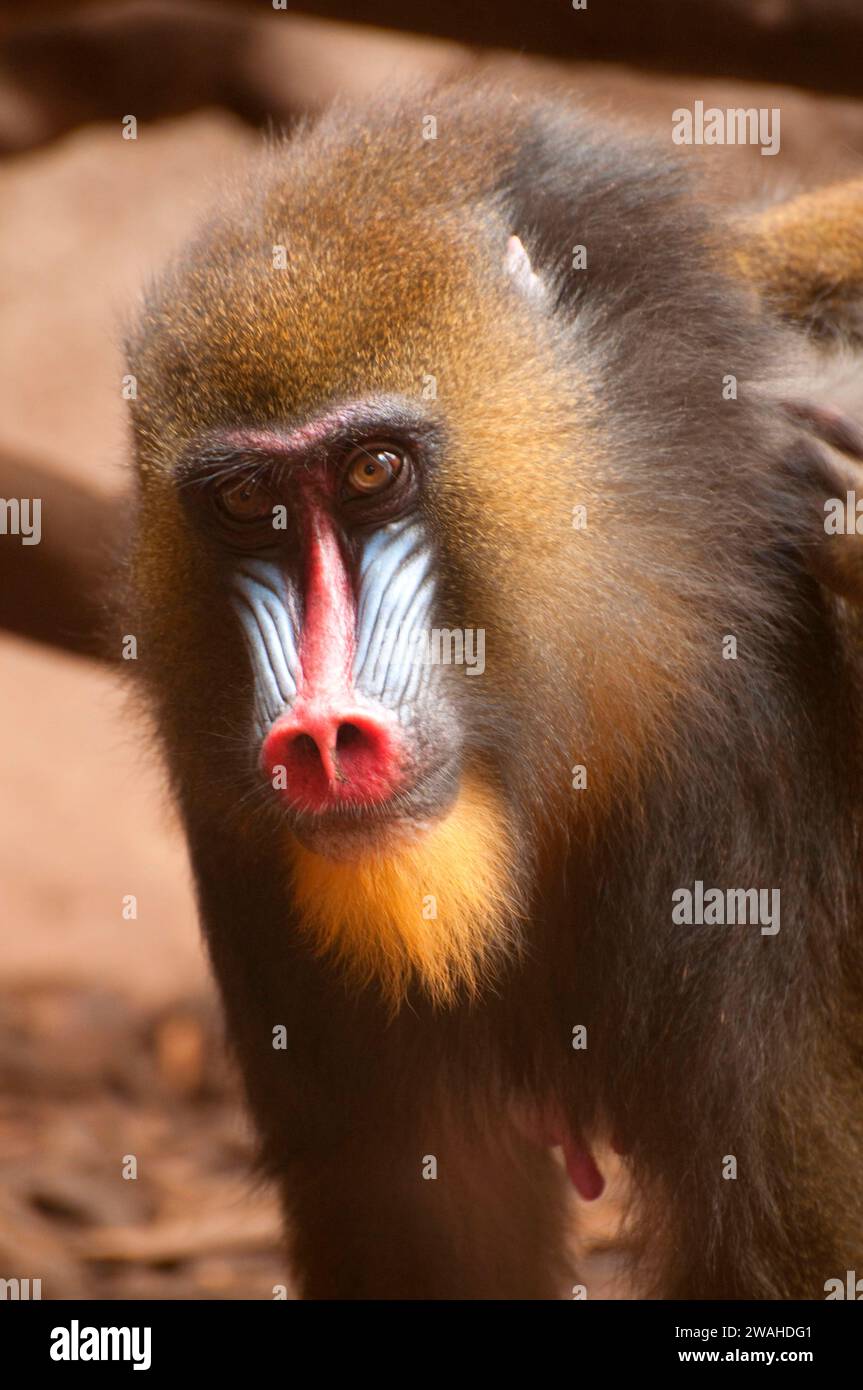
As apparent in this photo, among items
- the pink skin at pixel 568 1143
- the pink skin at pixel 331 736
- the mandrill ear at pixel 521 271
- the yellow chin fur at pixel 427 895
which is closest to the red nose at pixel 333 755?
the pink skin at pixel 331 736

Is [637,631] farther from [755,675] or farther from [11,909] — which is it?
[11,909]

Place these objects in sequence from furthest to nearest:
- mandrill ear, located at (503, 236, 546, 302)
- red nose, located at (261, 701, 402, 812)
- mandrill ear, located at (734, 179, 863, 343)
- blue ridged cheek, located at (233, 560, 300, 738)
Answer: mandrill ear, located at (734, 179, 863, 343) < mandrill ear, located at (503, 236, 546, 302) < blue ridged cheek, located at (233, 560, 300, 738) < red nose, located at (261, 701, 402, 812)

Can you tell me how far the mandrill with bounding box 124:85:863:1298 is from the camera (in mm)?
3287

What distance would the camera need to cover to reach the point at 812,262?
14.8 ft

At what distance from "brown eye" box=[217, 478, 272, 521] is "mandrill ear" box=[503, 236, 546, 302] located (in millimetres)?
647

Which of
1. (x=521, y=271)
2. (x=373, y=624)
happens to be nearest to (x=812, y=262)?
(x=521, y=271)

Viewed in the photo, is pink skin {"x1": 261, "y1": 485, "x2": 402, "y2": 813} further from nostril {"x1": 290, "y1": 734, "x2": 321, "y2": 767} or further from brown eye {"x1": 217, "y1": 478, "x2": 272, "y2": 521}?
brown eye {"x1": 217, "y1": 478, "x2": 272, "y2": 521}

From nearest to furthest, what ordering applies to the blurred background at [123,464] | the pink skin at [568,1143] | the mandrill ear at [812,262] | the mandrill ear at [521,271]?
the mandrill ear at [521,271]
the pink skin at [568,1143]
the mandrill ear at [812,262]
the blurred background at [123,464]

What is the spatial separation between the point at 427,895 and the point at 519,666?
47cm

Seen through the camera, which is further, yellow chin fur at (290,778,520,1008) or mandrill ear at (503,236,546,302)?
mandrill ear at (503,236,546,302)

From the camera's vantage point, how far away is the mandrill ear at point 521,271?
3494 millimetres

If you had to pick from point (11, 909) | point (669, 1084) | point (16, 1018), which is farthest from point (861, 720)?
point (11, 909)

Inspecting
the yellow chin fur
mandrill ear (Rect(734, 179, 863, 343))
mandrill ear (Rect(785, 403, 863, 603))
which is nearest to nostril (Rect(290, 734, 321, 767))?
the yellow chin fur

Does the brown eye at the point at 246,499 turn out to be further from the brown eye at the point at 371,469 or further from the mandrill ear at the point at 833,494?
the mandrill ear at the point at 833,494
